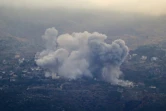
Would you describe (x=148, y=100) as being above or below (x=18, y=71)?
below

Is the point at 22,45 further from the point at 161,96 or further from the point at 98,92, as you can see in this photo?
the point at 161,96

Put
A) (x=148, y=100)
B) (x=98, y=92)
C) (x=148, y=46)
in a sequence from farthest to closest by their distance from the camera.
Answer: (x=148, y=46), (x=98, y=92), (x=148, y=100)

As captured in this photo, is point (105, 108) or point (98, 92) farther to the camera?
point (98, 92)

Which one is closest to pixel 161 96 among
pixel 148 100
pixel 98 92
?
pixel 148 100

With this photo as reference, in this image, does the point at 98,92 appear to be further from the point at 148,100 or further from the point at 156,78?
the point at 156,78

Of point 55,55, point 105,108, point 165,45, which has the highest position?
point 165,45

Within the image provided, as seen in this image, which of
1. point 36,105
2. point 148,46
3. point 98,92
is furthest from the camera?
point 148,46

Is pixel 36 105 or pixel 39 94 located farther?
pixel 39 94

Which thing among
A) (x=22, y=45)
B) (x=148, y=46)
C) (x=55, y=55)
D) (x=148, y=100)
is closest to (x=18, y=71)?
(x=55, y=55)

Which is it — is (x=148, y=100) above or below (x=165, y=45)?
below
